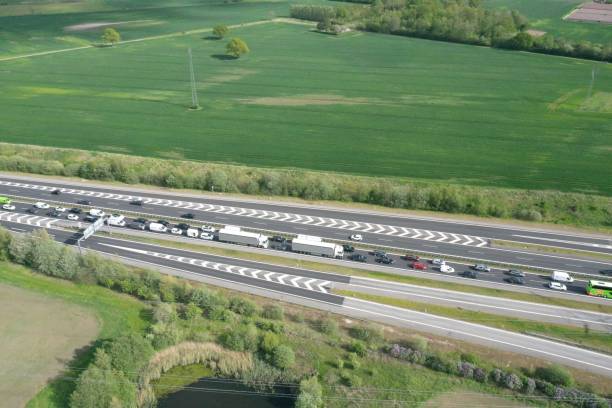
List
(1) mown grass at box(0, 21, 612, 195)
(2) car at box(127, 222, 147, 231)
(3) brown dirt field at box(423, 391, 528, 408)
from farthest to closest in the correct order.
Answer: (1) mown grass at box(0, 21, 612, 195)
(2) car at box(127, 222, 147, 231)
(3) brown dirt field at box(423, 391, 528, 408)

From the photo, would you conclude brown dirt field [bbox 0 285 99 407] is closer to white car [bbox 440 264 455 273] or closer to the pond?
the pond

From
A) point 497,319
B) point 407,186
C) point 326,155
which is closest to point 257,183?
point 326,155

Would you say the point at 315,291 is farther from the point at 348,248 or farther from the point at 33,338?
the point at 33,338

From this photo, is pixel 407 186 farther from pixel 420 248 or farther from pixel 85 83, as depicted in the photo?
pixel 85 83

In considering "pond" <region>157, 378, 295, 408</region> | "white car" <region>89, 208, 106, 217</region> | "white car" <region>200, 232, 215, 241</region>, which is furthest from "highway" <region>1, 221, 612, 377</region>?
"pond" <region>157, 378, 295, 408</region>

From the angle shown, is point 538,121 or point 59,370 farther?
point 538,121

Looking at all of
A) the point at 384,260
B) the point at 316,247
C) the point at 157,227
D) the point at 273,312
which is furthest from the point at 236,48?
the point at 273,312

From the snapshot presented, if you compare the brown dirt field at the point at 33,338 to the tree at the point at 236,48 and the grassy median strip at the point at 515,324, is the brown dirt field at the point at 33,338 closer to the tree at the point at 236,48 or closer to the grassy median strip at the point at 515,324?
the grassy median strip at the point at 515,324
